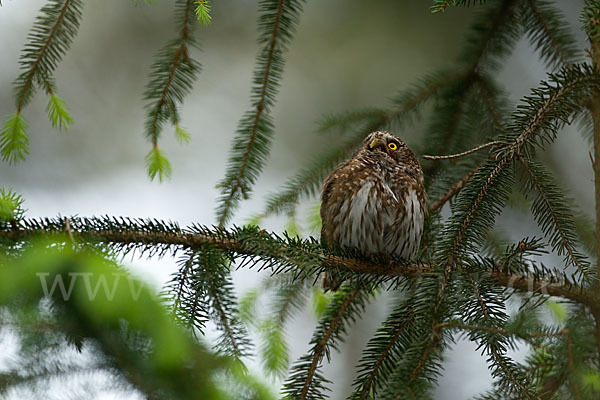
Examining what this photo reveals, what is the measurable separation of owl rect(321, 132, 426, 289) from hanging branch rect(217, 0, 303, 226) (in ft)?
1.45

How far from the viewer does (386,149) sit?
266 cm

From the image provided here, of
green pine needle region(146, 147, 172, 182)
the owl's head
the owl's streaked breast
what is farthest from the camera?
the owl's head

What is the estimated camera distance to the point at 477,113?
9.00 ft

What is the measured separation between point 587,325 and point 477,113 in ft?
4.24

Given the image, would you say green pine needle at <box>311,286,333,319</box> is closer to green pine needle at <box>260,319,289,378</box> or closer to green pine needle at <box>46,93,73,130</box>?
green pine needle at <box>260,319,289,378</box>

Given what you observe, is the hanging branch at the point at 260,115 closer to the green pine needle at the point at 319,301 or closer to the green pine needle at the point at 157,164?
the green pine needle at the point at 157,164

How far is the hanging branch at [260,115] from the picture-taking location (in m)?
2.18

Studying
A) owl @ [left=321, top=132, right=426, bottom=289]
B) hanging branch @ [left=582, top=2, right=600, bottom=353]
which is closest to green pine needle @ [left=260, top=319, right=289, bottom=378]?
owl @ [left=321, top=132, right=426, bottom=289]

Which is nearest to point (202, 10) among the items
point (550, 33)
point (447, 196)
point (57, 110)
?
point (57, 110)

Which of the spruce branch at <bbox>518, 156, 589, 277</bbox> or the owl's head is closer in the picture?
the spruce branch at <bbox>518, 156, 589, 277</bbox>

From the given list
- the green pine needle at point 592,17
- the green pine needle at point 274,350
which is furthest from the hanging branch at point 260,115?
the green pine needle at point 592,17

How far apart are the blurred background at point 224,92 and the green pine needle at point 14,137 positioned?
11.1ft

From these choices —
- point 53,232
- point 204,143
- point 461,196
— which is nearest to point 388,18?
point 204,143

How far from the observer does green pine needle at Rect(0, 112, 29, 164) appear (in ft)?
6.25
